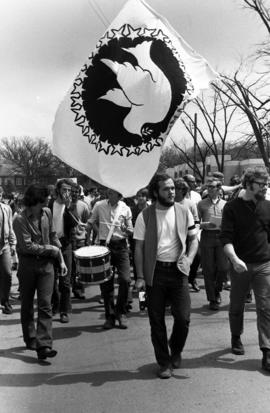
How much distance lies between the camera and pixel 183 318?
14.8 feet

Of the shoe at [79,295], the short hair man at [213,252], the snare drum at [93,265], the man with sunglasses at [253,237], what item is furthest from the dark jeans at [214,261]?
the man with sunglasses at [253,237]

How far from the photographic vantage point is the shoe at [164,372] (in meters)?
4.37

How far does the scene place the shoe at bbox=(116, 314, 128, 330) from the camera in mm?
6203

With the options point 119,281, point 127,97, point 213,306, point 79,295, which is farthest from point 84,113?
point 79,295

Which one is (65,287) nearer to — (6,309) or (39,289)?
(6,309)

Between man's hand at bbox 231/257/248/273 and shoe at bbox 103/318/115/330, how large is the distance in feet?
7.67

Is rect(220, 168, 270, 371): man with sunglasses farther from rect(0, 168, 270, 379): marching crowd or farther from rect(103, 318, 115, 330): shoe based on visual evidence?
rect(103, 318, 115, 330): shoe

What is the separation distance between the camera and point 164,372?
438 cm

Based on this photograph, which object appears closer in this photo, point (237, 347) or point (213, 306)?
point (237, 347)

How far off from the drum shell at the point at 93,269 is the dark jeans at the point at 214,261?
1.99 m

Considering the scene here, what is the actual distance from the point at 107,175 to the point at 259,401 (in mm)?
2808

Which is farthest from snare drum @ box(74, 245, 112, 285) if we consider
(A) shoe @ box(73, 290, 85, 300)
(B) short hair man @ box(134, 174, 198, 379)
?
(A) shoe @ box(73, 290, 85, 300)

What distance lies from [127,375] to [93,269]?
161 centimetres

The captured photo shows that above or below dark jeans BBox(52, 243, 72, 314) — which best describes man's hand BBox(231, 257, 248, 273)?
above
